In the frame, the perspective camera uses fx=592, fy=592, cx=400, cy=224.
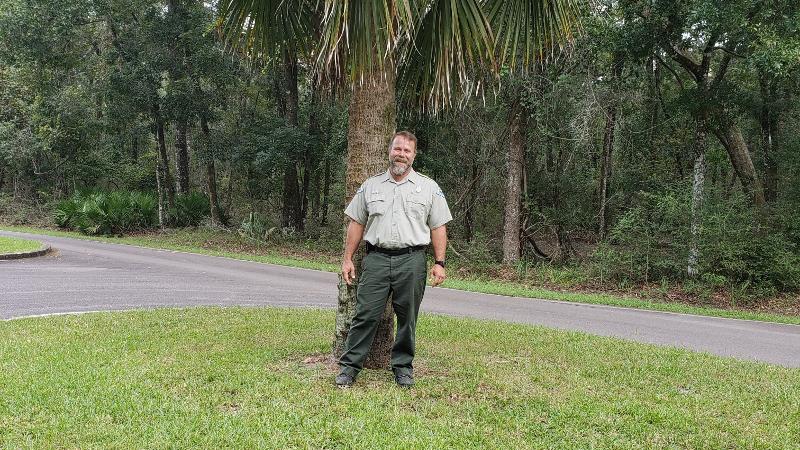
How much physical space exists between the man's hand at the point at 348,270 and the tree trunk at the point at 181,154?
19508 mm

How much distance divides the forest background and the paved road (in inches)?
149

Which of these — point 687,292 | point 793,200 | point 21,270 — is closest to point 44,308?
point 21,270

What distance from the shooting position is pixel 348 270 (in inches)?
189

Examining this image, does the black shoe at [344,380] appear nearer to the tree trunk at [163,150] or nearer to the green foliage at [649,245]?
the green foliage at [649,245]

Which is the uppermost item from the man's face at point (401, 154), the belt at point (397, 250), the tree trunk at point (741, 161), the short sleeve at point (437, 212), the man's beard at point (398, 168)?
the tree trunk at point (741, 161)

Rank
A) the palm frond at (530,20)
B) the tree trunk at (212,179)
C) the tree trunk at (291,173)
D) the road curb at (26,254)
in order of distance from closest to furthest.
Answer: the palm frond at (530,20) → the road curb at (26,254) → the tree trunk at (291,173) → the tree trunk at (212,179)

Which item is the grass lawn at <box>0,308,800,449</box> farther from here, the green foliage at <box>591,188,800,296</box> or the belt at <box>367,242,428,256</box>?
the green foliage at <box>591,188,800,296</box>

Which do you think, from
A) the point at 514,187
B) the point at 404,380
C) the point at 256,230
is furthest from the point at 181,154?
the point at 404,380

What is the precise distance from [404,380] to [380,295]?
28.5 inches

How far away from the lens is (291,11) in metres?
5.70

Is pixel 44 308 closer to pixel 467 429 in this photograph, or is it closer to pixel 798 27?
pixel 467 429

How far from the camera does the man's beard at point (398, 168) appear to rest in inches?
182

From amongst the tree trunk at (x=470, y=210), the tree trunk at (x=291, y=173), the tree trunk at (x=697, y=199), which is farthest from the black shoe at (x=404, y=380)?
the tree trunk at (x=291, y=173)

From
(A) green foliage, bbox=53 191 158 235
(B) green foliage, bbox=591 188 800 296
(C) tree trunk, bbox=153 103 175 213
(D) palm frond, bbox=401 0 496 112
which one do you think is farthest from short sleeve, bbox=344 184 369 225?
(A) green foliage, bbox=53 191 158 235
